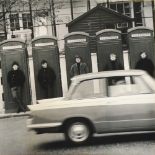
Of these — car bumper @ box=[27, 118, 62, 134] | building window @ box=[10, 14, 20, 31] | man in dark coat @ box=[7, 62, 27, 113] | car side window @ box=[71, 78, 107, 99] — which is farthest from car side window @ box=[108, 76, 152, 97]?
building window @ box=[10, 14, 20, 31]

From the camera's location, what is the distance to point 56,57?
18.5 meters

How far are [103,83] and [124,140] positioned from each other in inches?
48.8

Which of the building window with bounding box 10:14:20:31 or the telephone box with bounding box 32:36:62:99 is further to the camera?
the building window with bounding box 10:14:20:31

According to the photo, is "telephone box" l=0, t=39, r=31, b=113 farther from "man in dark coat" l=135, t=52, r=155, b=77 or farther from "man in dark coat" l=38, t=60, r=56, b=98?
"man in dark coat" l=135, t=52, r=155, b=77

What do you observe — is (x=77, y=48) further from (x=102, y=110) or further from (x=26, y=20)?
(x=26, y=20)

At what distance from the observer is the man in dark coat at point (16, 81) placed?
18.1 m

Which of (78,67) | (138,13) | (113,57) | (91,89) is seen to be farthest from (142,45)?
(138,13)

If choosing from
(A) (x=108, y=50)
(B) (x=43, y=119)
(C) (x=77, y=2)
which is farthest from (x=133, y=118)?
(C) (x=77, y=2)

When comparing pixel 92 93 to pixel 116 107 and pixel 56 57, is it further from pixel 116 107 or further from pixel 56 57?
pixel 56 57

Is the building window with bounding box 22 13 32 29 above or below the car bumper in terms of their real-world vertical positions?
above

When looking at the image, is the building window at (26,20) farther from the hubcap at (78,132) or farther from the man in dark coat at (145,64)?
the hubcap at (78,132)

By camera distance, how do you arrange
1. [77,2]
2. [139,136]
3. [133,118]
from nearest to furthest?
[133,118], [139,136], [77,2]

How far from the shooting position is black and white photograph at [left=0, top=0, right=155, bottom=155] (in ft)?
38.0

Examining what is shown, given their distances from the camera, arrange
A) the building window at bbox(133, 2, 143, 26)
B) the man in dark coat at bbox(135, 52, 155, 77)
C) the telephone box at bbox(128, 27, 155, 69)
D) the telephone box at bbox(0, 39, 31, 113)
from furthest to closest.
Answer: the building window at bbox(133, 2, 143, 26) < the telephone box at bbox(128, 27, 155, 69) < the telephone box at bbox(0, 39, 31, 113) < the man in dark coat at bbox(135, 52, 155, 77)
